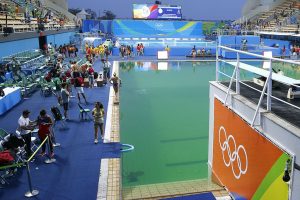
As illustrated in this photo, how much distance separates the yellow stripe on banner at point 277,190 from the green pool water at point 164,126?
4528 millimetres

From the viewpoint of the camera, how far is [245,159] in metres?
5.01

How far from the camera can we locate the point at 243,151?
505 centimetres

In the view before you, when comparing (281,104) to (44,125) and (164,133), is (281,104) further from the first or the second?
(164,133)

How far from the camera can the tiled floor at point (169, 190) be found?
23.5ft

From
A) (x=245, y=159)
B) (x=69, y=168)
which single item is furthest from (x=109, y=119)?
(x=245, y=159)

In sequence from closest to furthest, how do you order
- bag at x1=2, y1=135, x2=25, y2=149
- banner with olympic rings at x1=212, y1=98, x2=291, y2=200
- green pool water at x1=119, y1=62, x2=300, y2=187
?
banner with olympic rings at x1=212, y1=98, x2=291, y2=200 → bag at x1=2, y1=135, x2=25, y2=149 → green pool water at x1=119, y1=62, x2=300, y2=187

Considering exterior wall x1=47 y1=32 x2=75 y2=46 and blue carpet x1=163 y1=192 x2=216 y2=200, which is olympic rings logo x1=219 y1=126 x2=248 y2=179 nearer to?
blue carpet x1=163 y1=192 x2=216 y2=200

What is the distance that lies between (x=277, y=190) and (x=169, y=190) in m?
3.65

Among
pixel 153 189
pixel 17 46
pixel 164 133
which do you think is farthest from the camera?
pixel 17 46

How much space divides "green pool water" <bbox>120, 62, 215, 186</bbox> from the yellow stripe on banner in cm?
458

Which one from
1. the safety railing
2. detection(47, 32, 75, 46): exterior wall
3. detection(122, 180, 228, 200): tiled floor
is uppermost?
detection(47, 32, 75, 46): exterior wall

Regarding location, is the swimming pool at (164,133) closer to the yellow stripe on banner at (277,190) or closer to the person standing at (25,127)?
the person standing at (25,127)

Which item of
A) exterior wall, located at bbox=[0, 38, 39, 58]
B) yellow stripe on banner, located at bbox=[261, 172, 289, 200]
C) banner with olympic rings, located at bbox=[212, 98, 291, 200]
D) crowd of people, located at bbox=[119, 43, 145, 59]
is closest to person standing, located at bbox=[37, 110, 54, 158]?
banner with olympic rings, located at bbox=[212, 98, 291, 200]

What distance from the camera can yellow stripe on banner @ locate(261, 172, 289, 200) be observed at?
3936 mm
